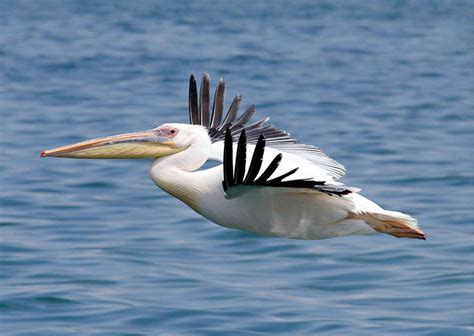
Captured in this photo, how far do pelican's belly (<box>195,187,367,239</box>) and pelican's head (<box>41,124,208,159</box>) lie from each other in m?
0.47

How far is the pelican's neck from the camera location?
5.82 metres

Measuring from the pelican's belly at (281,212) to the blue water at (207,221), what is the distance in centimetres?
187

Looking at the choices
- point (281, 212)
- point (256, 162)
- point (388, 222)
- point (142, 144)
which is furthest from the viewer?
point (142, 144)

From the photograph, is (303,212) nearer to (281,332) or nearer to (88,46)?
(281,332)

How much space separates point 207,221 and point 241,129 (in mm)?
3516

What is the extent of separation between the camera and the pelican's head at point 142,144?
5980 mm

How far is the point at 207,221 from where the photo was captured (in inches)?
398

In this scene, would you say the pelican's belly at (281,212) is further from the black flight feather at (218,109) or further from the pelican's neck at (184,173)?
the black flight feather at (218,109)

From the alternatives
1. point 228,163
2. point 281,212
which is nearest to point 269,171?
point 228,163

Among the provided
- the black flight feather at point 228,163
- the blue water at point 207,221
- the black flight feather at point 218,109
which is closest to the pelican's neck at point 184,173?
the black flight feather at point 228,163

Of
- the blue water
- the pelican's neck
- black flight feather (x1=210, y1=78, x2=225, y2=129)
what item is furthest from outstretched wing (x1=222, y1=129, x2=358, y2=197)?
the blue water

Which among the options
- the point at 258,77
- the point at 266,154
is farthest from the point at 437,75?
the point at 266,154

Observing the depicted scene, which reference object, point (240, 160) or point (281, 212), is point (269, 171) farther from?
point (281, 212)

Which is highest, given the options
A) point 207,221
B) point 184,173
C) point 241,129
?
point 241,129
